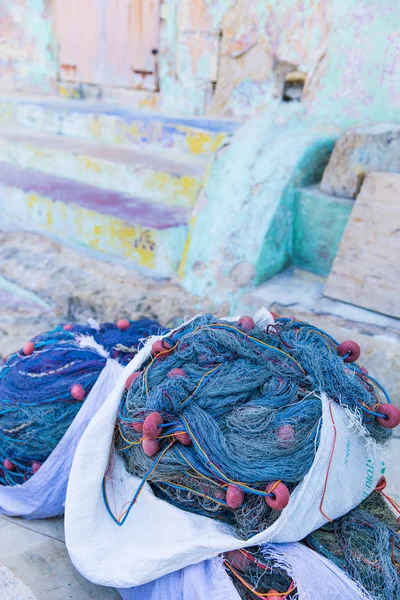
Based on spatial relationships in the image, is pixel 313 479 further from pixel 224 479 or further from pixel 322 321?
pixel 322 321

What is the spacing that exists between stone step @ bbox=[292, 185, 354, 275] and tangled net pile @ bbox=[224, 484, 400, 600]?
1.64 meters

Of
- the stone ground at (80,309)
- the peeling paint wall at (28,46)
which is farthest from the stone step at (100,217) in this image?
the peeling paint wall at (28,46)

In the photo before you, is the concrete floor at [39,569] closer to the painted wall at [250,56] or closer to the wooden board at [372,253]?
the wooden board at [372,253]

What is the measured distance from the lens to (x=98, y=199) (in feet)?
12.2

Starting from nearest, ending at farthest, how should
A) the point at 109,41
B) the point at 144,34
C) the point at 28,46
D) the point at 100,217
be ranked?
the point at 100,217, the point at 144,34, the point at 109,41, the point at 28,46

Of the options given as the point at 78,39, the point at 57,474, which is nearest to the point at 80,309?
the point at 57,474

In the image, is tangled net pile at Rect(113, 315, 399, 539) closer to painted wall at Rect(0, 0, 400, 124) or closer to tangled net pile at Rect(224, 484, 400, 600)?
tangled net pile at Rect(224, 484, 400, 600)

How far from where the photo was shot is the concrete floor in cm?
163

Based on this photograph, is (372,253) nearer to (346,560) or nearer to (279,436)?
(279,436)

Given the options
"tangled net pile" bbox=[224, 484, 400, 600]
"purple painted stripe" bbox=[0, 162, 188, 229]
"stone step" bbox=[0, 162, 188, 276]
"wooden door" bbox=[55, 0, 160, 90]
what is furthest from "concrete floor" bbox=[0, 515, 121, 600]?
"wooden door" bbox=[55, 0, 160, 90]

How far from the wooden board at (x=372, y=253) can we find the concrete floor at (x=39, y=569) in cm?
175

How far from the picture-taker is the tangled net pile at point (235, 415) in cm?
150

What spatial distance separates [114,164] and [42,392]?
2328 millimetres

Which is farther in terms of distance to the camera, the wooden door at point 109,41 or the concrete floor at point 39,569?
the wooden door at point 109,41
